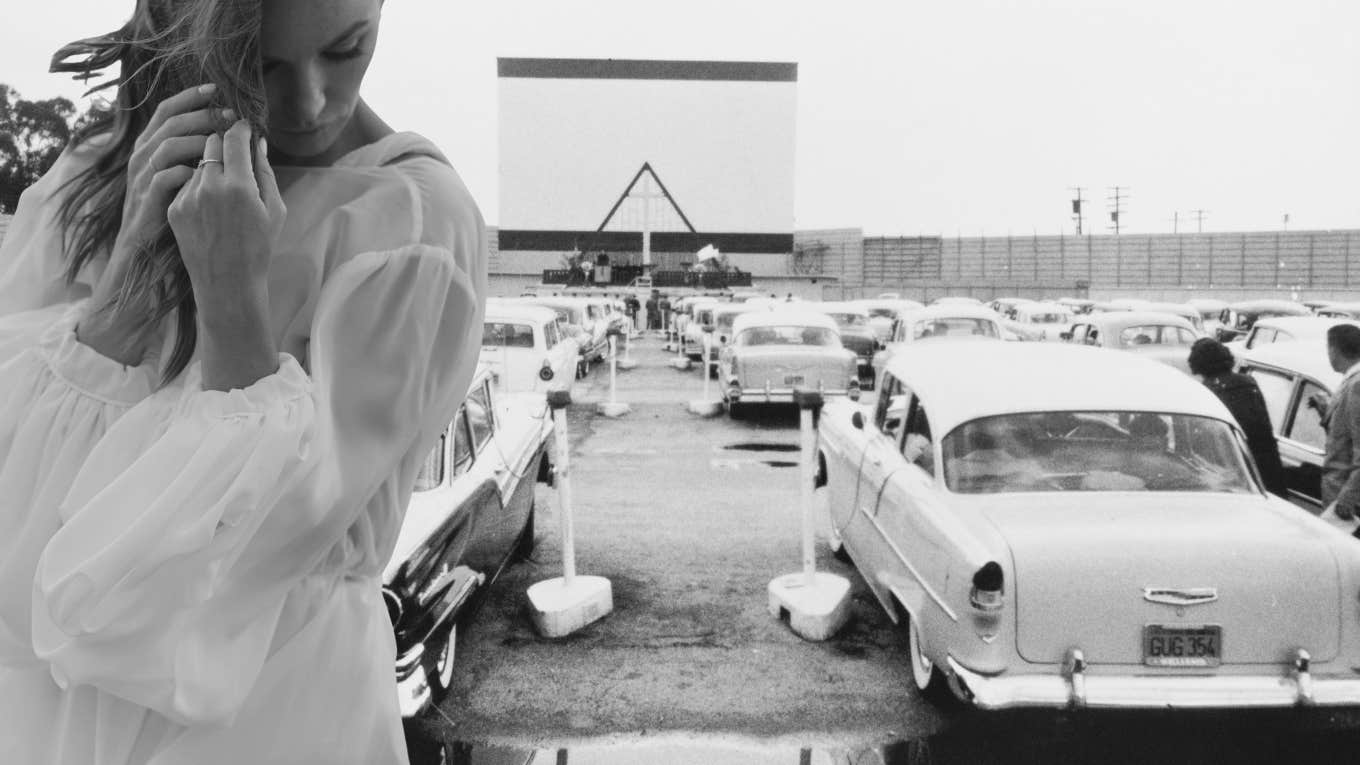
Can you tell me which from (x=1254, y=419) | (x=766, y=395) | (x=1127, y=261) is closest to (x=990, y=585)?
(x=1254, y=419)

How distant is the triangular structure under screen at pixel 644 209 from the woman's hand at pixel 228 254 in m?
67.5

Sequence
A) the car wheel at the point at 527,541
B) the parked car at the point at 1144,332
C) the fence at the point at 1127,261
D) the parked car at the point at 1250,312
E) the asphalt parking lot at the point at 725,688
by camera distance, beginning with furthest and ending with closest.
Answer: the fence at the point at 1127,261
the parked car at the point at 1250,312
the parked car at the point at 1144,332
the car wheel at the point at 527,541
the asphalt parking lot at the point at 725,688

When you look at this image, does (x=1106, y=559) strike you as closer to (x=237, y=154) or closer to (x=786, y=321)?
(x=237, y=154)

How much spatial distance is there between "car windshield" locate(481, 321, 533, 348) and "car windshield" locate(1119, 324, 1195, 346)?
7.92 m

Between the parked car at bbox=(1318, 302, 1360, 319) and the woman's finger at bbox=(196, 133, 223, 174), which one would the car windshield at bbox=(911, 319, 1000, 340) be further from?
the woman's finger at bbox=(196, 133, 223, 174)

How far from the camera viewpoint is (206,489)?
100 centimetres

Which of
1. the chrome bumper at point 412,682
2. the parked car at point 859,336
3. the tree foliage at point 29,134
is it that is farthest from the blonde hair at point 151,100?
the parked car at point 859,336

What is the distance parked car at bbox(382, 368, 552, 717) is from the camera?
4574mm

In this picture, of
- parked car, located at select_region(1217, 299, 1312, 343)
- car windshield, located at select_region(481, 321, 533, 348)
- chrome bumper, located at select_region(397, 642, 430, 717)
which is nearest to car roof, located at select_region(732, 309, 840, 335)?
car windshield, located at select_region(481, 321, 533, 348)

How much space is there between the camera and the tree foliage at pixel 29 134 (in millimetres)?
1720

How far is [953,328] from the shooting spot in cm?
1655

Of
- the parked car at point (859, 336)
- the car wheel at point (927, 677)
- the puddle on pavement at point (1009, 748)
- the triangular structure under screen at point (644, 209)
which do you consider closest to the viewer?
the puddle on pavement at point (1009, 748)

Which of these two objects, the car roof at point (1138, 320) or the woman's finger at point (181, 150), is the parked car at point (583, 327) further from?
the woman's finger at point (181, 150)

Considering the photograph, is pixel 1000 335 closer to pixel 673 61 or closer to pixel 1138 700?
pixel 1138 700
